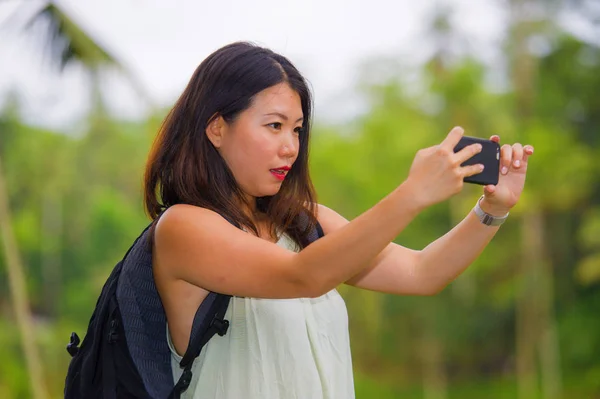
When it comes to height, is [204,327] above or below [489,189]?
below

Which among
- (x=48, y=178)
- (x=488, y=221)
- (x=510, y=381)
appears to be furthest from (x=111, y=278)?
(x=510, y=381)

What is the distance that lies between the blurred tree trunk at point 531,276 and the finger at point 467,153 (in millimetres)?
13270

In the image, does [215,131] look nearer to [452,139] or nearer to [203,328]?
[203,328]

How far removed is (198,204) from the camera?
4.59ft

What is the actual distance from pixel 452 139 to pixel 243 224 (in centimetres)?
40

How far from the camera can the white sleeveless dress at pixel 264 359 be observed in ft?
4.60

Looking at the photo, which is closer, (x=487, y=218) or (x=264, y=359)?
(x=264, y=359)

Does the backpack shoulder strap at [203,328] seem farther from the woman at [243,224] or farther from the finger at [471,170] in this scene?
the finger at [471,170]

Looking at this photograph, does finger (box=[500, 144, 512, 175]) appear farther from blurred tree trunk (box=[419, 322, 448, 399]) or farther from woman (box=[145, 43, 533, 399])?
blurred tree trunk (box=[419, 322, 448, 399])

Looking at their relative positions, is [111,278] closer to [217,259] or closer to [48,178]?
[217,259]

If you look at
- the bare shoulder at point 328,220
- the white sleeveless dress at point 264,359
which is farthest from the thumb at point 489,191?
the white sleeveless dress at point 264,359

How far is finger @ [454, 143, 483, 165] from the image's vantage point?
118cm

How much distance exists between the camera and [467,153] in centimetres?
120

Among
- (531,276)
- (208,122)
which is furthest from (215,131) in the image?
(531,276)
